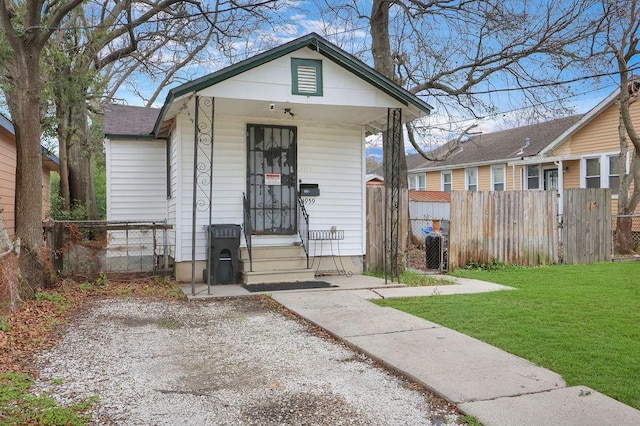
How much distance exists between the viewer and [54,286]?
28.3 feet

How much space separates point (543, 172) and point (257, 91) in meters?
16.4

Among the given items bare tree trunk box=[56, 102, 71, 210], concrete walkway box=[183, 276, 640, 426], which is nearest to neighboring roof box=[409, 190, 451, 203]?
bare tree trunk box=[56, 102, 71, 210]

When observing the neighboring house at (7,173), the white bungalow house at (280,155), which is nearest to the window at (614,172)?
the white bungalow house at (280,155)

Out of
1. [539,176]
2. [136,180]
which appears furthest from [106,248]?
[539,176]

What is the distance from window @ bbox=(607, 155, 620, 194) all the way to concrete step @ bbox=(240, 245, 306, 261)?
13174 mm

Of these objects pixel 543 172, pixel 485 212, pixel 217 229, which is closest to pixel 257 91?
pixel 217 229

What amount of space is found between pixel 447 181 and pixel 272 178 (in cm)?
1933

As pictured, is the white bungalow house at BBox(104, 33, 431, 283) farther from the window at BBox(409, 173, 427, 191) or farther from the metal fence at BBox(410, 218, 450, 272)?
the window at BBox(409, 173, 427, 191)

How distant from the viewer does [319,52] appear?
28.7ft

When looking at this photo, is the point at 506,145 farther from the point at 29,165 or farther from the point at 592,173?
the point at 29,165

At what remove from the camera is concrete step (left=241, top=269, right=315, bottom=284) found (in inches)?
360

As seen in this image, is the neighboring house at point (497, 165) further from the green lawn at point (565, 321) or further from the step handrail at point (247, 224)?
the step handrail at point (247, 224)

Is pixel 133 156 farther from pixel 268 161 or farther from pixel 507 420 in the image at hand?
pixel 507 420

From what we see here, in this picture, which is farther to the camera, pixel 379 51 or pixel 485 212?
pixel 379 51
